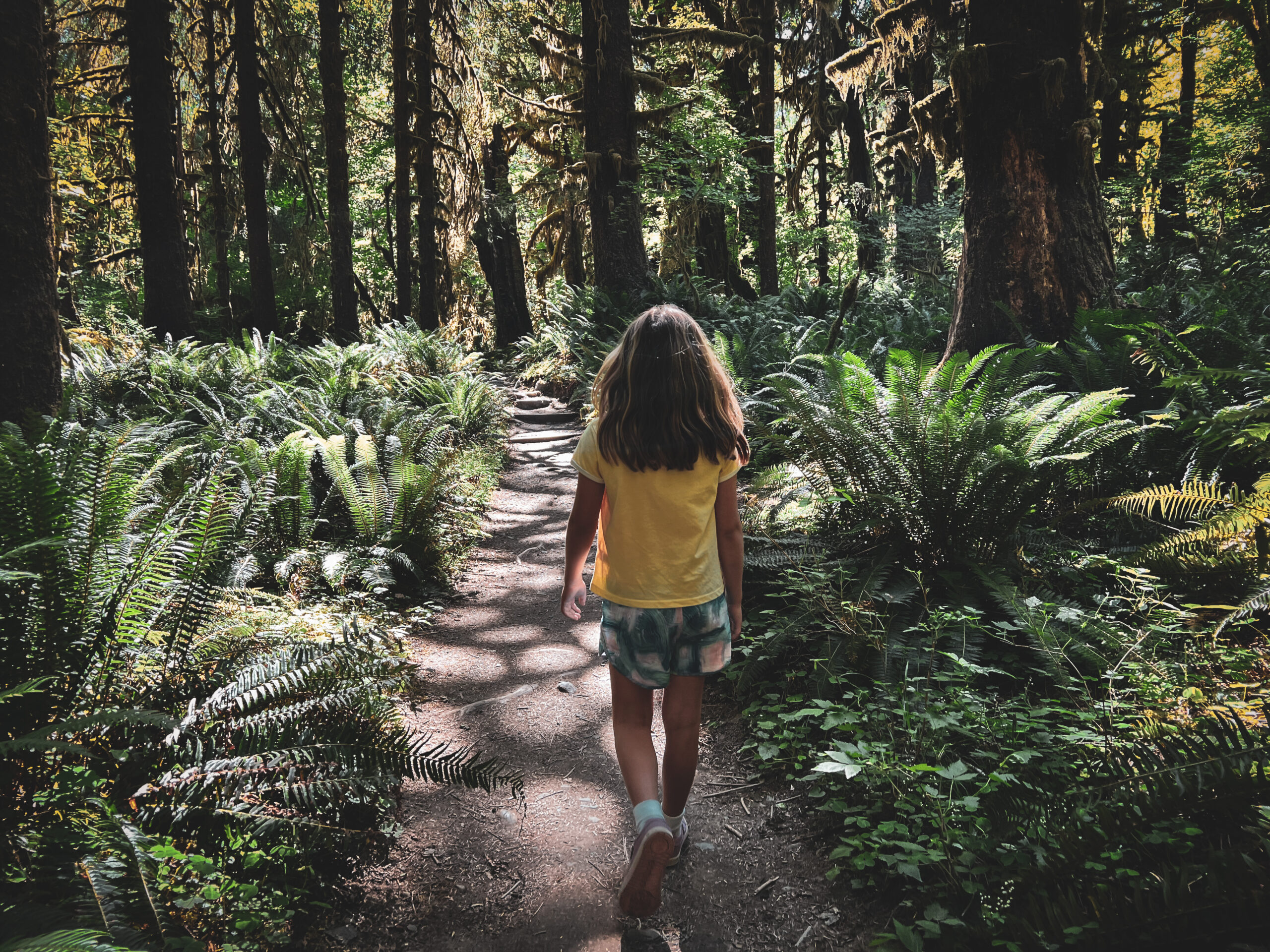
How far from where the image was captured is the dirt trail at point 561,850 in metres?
2.30

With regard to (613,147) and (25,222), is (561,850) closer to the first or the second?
(25,222)

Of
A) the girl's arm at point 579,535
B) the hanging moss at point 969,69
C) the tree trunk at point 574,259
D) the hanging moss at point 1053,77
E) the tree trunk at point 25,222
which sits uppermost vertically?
the tree trunk at point 574,259

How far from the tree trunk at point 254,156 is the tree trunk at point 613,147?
18.3ft

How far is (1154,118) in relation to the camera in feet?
54.6

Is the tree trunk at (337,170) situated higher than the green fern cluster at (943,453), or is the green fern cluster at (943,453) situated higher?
the tree trunk at (337,170)

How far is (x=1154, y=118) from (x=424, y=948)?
69.7 feet

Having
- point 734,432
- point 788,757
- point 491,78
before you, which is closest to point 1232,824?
point 788,757

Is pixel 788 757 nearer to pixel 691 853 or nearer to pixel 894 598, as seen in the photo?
pixel 691 853

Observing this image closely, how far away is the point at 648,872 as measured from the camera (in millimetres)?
2158

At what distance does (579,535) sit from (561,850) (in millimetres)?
1200

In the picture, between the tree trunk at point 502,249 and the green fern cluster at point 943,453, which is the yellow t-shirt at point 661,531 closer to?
the green fern cluster at point 943,453

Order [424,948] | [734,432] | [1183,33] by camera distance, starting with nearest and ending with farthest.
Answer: [424,948]
[734,432]
[1183,33]

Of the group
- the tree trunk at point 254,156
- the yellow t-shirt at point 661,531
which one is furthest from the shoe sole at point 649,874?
the tree trunk at point 254,156

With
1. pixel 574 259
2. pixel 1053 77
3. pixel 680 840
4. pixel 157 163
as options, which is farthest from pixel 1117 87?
pixel 574 259
